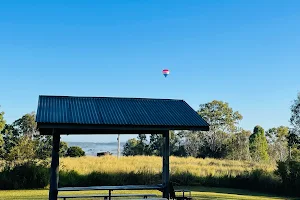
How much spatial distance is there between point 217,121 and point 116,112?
28.5m

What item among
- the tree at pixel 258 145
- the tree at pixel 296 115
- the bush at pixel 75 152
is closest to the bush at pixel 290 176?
the tree at pixel 296 115

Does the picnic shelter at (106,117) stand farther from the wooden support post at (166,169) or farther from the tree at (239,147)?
the tree at (239,147)

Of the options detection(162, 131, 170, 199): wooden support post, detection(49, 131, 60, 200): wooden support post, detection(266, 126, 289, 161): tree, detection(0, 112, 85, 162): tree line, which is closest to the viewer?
detection(49, 131, 60, 200): wooden support post

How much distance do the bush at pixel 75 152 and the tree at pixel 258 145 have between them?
47.5 feet

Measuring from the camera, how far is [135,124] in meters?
6.19

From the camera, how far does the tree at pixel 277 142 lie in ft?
96.1

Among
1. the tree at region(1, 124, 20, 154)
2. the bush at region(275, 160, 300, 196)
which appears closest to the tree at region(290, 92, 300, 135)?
the bush at region(275, 160, 300, 196)

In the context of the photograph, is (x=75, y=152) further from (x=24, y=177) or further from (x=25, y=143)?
(x=24, y=177)

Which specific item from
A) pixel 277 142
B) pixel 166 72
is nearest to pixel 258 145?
pixel 277 142

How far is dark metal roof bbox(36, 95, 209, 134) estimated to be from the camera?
6.06 metres

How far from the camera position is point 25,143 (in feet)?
44.4

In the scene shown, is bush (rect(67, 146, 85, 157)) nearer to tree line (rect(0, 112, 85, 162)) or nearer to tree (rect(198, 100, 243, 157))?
tree line (rect(0, 112, 85, 162))

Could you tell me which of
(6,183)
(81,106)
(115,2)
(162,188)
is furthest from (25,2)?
(162,188)

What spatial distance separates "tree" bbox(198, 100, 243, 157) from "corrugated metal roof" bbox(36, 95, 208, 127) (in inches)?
976
